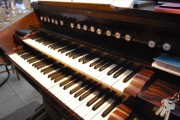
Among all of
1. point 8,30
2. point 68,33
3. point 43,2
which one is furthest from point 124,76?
point 8,30

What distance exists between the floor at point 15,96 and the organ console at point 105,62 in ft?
3.62

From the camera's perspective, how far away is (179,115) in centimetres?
62

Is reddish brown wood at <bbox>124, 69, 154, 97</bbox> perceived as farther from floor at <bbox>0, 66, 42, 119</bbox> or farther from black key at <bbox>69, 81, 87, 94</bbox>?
floor at <bbox>0, 66, 42, 119</bbox>

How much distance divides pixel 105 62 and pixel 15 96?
6.71 feet

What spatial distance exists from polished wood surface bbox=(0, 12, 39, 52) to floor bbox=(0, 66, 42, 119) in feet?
3.26

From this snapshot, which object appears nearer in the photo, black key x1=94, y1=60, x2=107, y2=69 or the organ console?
the organ console

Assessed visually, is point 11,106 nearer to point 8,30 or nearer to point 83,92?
point 8,30

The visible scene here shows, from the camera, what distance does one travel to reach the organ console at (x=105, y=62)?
30.8 inches

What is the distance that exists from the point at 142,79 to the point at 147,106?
0.45 feet

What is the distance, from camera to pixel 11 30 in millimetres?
1823

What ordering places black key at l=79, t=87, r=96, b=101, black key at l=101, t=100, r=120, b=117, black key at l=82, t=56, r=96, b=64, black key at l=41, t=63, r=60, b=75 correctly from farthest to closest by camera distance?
1. black key at l=41, t=63, r=60, b=75
2. black key at l=82, t=56, r=96, b=64
3. black key at l=79, t=87, r=96, b=101
4. black key at l=101, t=100, r=120, b=117

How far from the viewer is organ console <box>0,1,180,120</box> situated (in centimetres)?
78

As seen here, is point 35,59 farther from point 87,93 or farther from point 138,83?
point 138,83

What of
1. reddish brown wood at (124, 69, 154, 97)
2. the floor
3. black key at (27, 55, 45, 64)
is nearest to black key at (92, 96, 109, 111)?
reddish brown wood at (124, 69, 154, 97)
